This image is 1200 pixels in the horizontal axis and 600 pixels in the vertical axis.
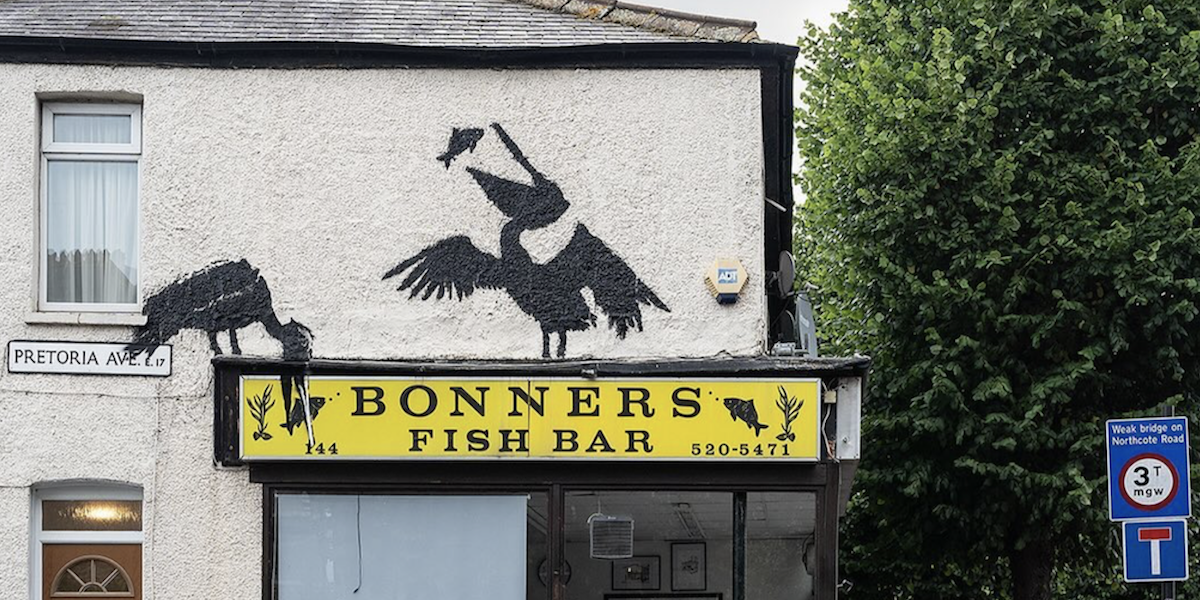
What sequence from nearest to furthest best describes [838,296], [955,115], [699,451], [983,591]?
1. [699,451]
2. [955,115]
3. [838,296]
4. [983,591]

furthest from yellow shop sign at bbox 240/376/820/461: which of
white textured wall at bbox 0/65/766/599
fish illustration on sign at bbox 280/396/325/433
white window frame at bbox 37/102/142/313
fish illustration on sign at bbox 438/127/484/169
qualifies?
fish illustration on sign at bbox 438/127/484/169

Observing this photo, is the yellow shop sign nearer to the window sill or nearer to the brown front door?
the window sill

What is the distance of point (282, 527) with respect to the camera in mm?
11750

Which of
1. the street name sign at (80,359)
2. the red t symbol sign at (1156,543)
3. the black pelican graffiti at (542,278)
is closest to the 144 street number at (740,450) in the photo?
the black pelican graffiti at (542,278)

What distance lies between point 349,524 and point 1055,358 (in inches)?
345

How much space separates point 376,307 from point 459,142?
1.34 meters

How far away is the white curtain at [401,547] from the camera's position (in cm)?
1173

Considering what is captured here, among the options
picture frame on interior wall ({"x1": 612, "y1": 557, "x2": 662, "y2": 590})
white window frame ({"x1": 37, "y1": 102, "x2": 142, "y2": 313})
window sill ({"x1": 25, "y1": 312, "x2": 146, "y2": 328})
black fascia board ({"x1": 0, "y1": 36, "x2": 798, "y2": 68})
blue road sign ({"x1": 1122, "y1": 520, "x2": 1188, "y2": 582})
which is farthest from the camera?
picture frame on interior wall ({"x1": 612, "y1": 557, "x2": 662, "y2": 590})

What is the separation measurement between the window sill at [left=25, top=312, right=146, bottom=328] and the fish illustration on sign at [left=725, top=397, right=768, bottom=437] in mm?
4200

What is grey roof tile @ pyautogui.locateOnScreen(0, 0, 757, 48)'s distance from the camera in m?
12.2

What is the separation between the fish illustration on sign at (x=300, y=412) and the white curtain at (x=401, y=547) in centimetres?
55

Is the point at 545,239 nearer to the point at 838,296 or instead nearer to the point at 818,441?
the point at 818,441

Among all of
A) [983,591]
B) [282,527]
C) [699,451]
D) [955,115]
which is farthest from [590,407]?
[983,591]

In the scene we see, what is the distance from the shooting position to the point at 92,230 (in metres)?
12.1
